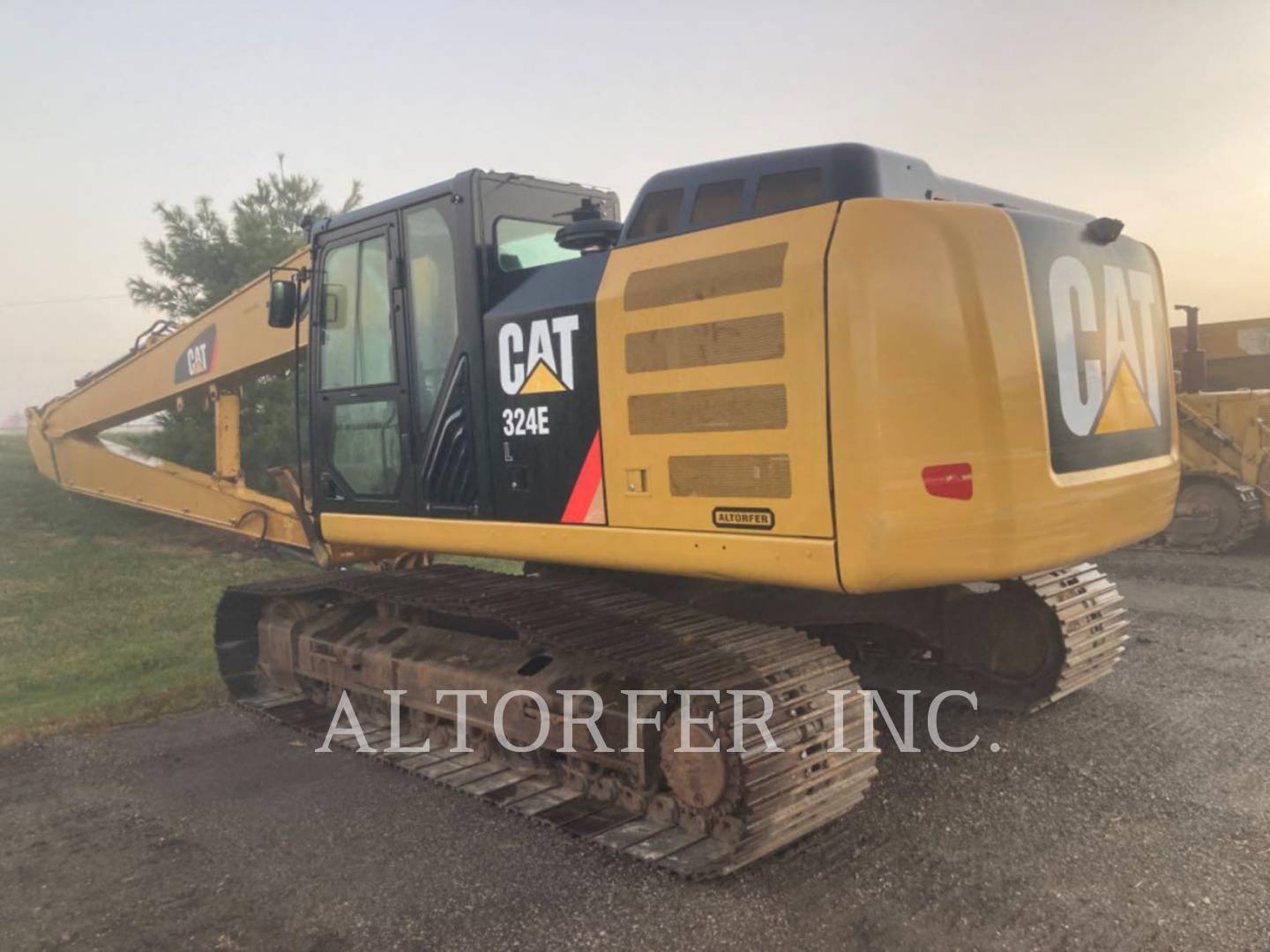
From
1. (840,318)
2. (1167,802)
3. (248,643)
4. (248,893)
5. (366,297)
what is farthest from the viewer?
(248,643)

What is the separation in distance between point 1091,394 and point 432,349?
3.05 m

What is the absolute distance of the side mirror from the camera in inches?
231

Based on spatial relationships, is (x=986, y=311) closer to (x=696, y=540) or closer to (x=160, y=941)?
(x=696, y=540)

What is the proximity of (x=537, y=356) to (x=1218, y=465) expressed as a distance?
10403 millimetres

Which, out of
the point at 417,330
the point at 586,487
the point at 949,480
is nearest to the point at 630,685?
the point at 586,487

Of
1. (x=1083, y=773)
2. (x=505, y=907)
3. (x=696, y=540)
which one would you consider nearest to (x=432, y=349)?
(x=696, y=540)

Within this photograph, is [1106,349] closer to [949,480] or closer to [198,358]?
[949,480]

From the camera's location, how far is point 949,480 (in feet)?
10.8

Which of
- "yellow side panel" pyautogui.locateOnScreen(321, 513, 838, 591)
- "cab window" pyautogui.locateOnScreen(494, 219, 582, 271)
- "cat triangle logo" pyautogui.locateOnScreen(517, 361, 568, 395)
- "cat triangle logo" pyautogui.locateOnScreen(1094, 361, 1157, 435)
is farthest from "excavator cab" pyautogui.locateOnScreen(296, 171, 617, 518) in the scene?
"cat triangle logo" pyautogui.locateOnScreen(1094, 361, 1157, 435)

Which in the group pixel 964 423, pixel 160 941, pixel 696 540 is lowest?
pixel 160 941

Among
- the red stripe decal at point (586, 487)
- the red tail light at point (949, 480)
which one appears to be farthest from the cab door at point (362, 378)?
the red tail light at point (949, 480)

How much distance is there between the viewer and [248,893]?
360 cm

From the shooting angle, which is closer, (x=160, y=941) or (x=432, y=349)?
(x=160, y=941)

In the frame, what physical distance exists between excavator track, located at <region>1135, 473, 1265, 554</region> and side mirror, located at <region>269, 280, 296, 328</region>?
10.1 m
